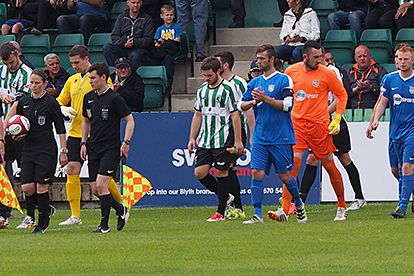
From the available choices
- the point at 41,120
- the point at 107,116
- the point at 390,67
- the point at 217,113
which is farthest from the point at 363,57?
the point at 41,120

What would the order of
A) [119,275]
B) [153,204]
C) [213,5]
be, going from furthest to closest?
[213,5] < [153,204] < [119,275]

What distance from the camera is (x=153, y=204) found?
17.1 metres

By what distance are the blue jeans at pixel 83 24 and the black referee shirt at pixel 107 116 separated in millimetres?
8299

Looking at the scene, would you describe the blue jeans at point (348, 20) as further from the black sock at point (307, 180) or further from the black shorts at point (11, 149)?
the black shorts at point (11, 149)

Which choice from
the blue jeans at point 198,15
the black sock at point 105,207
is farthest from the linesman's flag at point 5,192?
the blue jeans at point 198,15

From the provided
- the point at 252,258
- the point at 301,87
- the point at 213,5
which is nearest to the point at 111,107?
the point at 301,87

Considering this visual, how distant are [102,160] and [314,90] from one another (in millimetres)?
2755

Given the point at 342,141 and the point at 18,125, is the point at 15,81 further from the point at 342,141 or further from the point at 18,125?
the point at 342,141

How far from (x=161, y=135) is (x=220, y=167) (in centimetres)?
319

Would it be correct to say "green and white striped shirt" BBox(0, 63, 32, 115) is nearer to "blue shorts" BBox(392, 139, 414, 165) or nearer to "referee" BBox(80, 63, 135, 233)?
"referee" BBox(80, 63, 135, 233)

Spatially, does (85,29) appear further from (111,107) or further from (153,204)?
(111,107)

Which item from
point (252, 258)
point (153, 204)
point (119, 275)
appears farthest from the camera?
point (153, 204)

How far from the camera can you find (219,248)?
10.6 metres

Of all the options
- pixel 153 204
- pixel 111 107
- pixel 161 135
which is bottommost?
pixel 153 204
